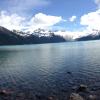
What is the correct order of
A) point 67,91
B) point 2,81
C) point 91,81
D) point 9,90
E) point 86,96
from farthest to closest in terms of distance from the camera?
point 2,81
point 91,81
point 9,90
point 67,91
point 86,96

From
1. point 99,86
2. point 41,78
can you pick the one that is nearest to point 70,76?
point 41,78

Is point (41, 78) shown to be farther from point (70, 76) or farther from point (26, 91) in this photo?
point (26, 91)

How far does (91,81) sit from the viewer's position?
59094 millimetres

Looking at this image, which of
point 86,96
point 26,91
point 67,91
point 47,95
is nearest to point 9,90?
point 26,91

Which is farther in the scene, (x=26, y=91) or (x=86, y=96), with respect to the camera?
(x=26, y=91)

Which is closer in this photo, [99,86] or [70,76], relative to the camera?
[99,86]

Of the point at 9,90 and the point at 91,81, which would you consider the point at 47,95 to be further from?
the point at 91,81

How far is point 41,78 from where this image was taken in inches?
2635

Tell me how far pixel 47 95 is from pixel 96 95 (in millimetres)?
10790

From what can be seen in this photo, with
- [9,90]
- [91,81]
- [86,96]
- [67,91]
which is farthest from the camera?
[91,81]

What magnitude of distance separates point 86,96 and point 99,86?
8173 mm

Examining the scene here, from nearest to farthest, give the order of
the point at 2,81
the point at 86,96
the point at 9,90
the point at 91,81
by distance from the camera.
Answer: the point at 86,96 → the point at 9,90 → the point at 91,81 → the point at 2,81

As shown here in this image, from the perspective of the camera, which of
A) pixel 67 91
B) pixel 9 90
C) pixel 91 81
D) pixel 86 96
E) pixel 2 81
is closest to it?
pixel 86 96

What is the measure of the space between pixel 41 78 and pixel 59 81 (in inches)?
292
